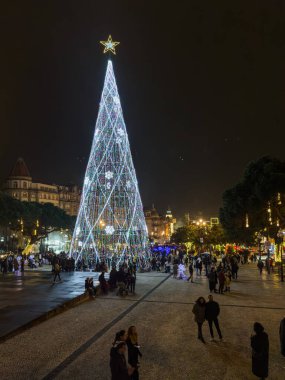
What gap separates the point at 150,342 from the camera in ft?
36.1

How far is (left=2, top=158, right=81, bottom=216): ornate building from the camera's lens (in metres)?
112

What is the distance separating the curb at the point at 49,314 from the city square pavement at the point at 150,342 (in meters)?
0.20

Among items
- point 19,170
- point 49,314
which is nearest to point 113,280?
point 49,314

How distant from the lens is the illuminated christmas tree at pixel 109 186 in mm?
28953

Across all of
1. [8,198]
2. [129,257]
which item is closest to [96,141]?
[129,257]

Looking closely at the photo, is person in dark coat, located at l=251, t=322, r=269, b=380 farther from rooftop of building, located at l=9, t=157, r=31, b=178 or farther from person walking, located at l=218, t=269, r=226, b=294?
rooftop of building, located at l=9, t=157, r=31, b=178

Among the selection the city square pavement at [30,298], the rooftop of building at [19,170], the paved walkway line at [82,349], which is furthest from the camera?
the rooftop of building at [19,170]

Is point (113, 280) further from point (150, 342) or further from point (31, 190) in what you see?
point (31, 190)

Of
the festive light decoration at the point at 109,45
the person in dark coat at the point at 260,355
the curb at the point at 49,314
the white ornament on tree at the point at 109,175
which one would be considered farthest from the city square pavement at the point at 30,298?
the festive light decoration at the point at 109,45

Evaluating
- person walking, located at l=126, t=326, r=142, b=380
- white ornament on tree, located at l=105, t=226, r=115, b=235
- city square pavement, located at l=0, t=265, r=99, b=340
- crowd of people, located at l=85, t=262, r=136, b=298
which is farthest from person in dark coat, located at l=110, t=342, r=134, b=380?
white ornament on tree, located at l=105, t=226, r=115, b=235

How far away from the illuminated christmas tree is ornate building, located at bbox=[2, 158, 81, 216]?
81.1 meters

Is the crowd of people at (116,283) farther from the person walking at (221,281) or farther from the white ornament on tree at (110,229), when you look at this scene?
the white ornament on tree at (110,229)

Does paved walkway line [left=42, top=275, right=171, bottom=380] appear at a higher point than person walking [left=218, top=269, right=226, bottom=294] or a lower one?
lower

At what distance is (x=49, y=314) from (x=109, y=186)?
15.1m
